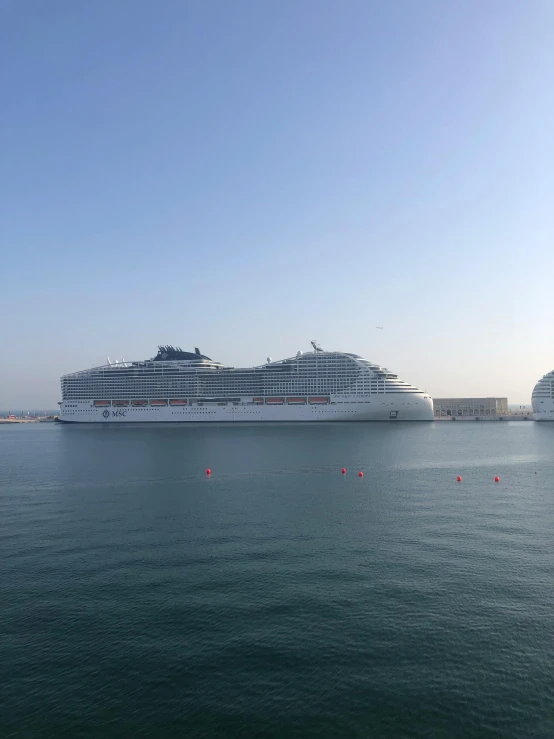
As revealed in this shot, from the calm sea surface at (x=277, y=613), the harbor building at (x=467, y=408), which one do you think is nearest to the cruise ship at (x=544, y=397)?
the harbor building at (x=467, y=408)

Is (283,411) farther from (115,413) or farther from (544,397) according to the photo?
(544,397)

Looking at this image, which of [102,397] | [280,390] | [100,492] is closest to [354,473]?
[100,492]

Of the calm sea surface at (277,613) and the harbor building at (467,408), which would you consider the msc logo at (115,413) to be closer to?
the calm sea surface at (277,613)

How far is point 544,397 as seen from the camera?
13725 centimetres

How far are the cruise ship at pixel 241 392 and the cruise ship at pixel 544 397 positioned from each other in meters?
34.1

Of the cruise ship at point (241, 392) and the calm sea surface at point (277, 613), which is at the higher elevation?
the cruise ship at point (241, 392)

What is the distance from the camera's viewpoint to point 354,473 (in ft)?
163

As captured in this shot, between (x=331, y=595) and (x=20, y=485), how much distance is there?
3426cm

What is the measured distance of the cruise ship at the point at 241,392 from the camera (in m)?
120

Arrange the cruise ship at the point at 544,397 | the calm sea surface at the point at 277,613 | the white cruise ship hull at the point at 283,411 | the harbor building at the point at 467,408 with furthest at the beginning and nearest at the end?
the harbor building at the point at 467,408 → the cruise ship at the point at 544,397 → the white cruise ship hull at the point at 283,411 → the calm sea surface at the point at 277,613

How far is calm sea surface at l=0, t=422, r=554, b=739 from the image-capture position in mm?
13898

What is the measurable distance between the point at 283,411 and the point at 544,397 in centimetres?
7109

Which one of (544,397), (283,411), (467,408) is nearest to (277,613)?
(283,411)

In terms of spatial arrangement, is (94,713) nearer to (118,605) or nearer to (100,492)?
(118,605)
